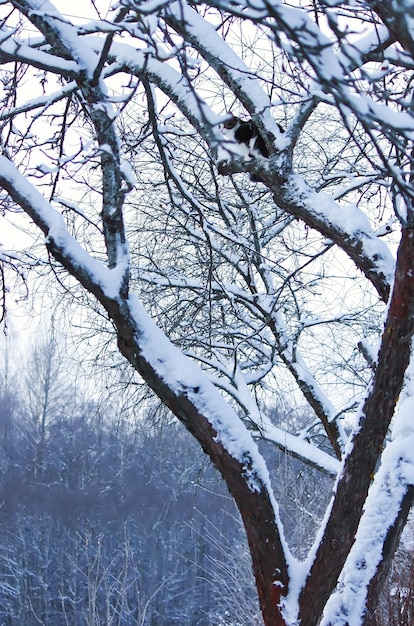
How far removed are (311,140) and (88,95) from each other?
474cm

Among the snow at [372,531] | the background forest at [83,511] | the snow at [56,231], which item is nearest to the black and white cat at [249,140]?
the snow at [56,231]

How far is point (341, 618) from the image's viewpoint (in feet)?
8.66

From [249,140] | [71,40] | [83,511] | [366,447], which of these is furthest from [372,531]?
[83,511]

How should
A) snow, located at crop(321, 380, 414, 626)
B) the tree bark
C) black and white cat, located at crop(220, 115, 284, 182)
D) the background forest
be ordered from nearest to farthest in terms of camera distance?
the tree bark, snow, located at crop(321, 380, 414, 626), black and white cat, located at crop(220, 115, 284, 182), the background forest

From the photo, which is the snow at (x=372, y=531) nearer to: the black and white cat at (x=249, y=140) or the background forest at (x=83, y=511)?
the black and white cat at (x=249, y=140)

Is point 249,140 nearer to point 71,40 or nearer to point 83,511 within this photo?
point 71,40

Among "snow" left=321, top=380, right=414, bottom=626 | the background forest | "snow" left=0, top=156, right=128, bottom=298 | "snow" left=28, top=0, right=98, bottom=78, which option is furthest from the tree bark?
the background forest

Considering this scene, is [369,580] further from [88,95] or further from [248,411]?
[248,411]

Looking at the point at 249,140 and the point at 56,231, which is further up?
the point at 249,140

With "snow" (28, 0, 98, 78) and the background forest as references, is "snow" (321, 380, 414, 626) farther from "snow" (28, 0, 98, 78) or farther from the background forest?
the background forest

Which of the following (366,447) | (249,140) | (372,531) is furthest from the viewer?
(249,140)

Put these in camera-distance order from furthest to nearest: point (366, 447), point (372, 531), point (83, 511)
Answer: point (83, 511) < point (372, 531) < point (366, 447)

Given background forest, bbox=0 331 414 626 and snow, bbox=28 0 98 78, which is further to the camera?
background forest, bbox=0 331 414 626

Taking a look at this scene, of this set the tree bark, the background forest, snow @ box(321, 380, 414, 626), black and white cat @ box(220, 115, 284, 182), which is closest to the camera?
the tree bark
